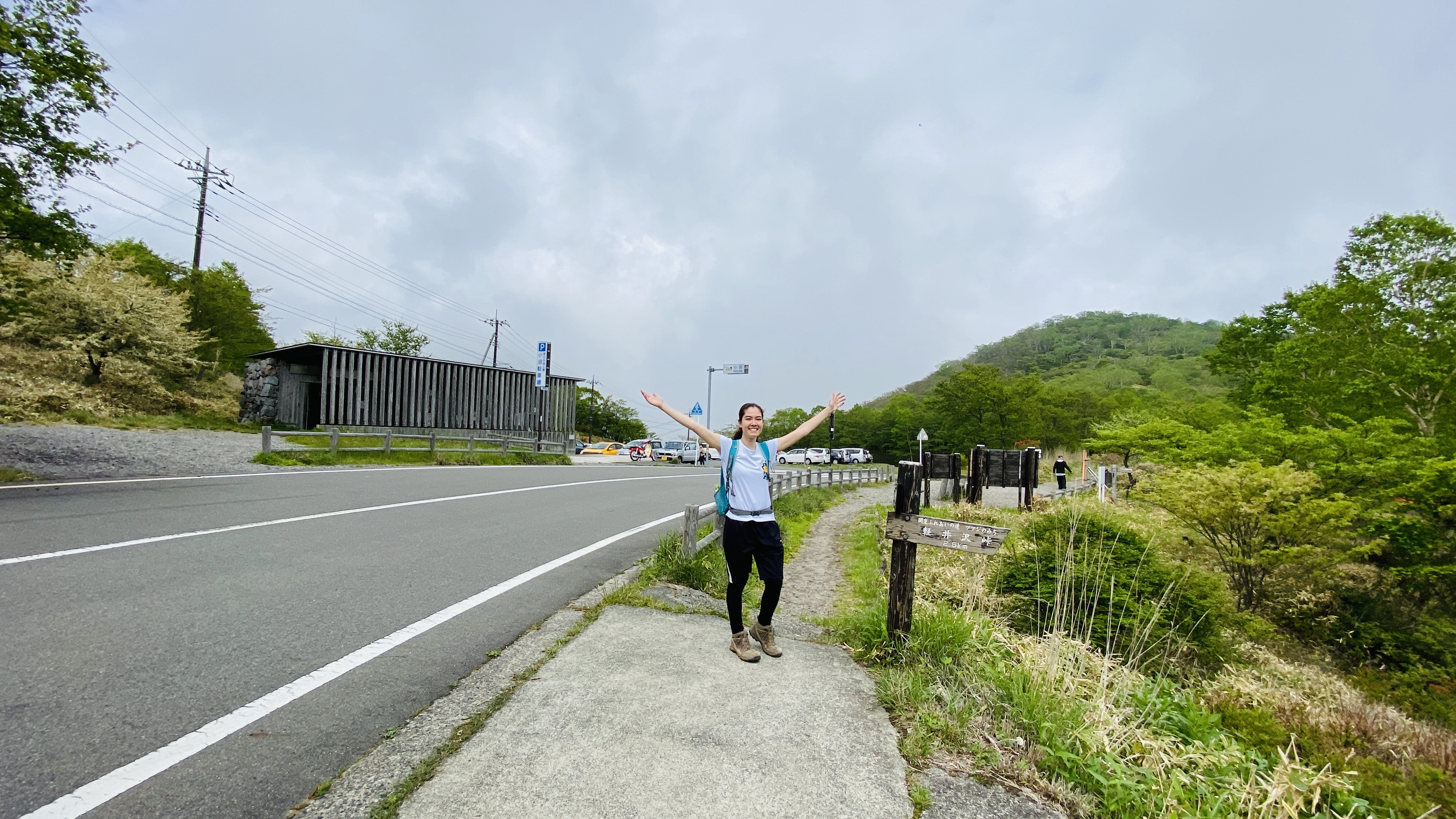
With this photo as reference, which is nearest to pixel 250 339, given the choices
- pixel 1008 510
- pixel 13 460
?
pixel 13 460

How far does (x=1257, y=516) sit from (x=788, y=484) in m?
8.74

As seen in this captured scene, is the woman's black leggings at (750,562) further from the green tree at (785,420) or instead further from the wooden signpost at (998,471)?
the green tree at (785,420)

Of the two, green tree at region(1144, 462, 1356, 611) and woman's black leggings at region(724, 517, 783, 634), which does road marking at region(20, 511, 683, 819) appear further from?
green tree at region(1144, 462, 1356, 611)

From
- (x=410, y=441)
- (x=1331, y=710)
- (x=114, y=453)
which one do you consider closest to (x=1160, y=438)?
(x=1331, y=710)

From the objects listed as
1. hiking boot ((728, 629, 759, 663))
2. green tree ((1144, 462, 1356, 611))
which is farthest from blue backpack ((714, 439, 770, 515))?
green tree ((1144, 462, 1356, 611))

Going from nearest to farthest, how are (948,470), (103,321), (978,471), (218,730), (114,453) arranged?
1. (218,730)
2. (114,453)
3. (978,471)
4. (948,470)
5. (103,321)

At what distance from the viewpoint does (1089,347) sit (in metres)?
149

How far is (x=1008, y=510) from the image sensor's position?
14562 millimetres

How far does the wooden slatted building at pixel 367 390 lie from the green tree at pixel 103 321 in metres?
2.41

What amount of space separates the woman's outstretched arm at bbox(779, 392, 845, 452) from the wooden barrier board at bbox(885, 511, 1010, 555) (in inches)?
33.0

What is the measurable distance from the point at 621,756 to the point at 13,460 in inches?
576

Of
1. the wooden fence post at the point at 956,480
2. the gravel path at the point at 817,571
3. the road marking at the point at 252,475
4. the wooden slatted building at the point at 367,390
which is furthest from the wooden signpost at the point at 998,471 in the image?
the wooden slatted building at the point at 367,390

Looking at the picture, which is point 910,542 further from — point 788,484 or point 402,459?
point 402,459

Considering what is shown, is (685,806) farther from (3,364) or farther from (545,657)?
(3,364)
